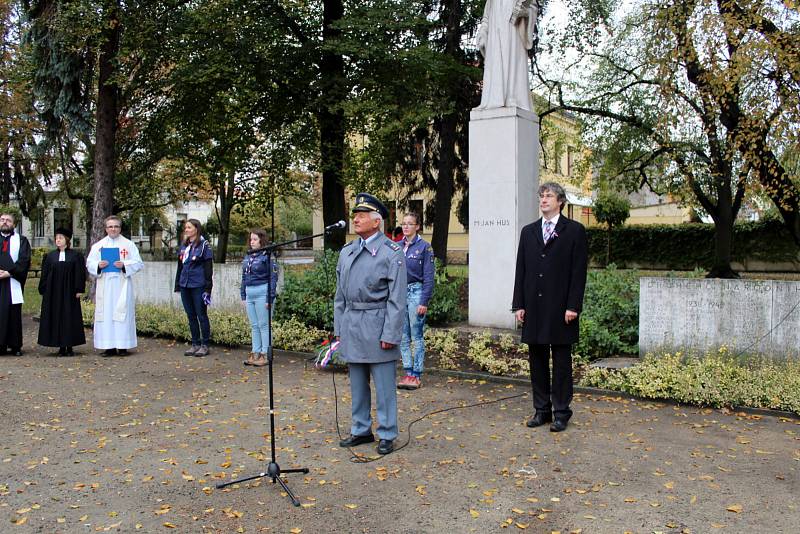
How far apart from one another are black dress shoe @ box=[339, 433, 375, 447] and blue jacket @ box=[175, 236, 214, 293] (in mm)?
5427

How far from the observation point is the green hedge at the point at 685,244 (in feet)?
116

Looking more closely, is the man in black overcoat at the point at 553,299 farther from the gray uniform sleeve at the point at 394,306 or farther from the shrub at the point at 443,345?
the shrub at the point at 443,345

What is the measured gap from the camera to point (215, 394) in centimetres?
836

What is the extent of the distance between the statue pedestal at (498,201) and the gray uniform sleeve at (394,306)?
5.64 meters

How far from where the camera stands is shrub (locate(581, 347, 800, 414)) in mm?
7305

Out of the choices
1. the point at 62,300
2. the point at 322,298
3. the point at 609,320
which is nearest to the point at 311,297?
the point at 322,298

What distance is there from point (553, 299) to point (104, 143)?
44.0 ft

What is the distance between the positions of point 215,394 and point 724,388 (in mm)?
5534

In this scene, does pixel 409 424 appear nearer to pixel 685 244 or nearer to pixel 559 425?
pixel 559 425

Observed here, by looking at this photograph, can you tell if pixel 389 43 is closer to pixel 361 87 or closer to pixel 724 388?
pixel 361 87

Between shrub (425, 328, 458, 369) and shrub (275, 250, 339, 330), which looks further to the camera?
shrub (275, 250, 339, 330)

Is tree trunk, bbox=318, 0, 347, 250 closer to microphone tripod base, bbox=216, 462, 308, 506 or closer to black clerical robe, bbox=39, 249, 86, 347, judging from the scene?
black clerical robe, bbox=39, 249, 86, 347

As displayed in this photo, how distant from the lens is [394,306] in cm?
587

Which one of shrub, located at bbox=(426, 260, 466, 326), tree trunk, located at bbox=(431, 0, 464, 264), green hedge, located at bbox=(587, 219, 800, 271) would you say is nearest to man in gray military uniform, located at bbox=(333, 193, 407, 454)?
shrub, located at bbox=(426, 260, 466, 326)
